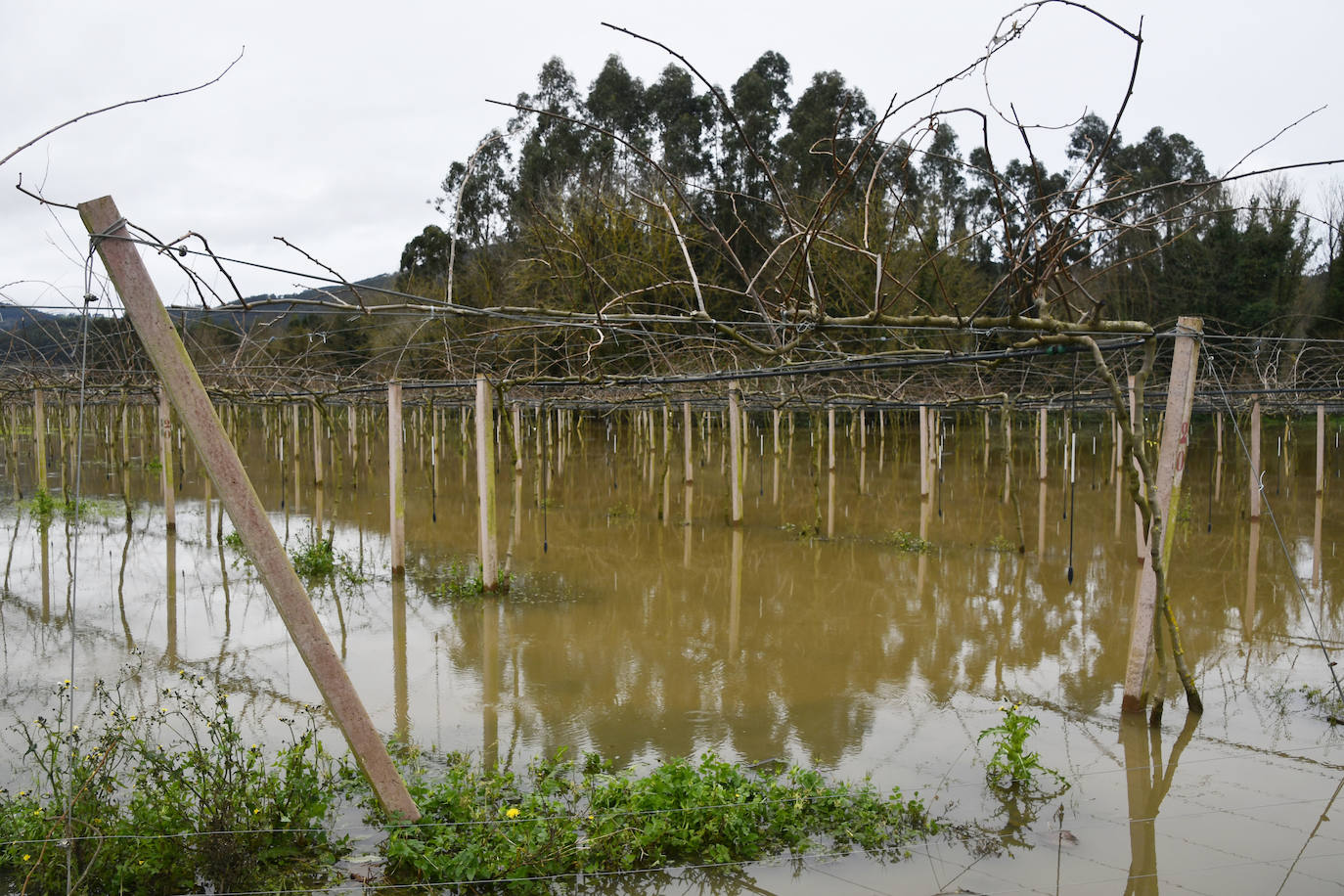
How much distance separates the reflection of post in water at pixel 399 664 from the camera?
563 centimetres

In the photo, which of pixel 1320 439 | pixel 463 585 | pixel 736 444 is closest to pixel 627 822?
pixel 463 585

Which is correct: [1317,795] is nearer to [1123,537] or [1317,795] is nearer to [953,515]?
[1123,537]

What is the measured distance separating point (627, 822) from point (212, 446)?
227 centimetres

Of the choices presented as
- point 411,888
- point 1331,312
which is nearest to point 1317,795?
point 411,888

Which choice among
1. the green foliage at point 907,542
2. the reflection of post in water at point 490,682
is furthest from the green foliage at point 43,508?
the green foliage at point 907,542

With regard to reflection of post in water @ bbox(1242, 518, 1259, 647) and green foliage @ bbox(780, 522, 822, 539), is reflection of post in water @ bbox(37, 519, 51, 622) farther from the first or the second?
reflection of post in water @ bbox(1242, 518, 1259, 647)

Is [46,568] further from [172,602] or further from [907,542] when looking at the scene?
[907,542]

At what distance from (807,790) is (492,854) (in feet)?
5.04

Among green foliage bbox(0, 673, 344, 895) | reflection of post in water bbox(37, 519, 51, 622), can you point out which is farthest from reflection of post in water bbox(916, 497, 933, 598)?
reflection of post in water bbox(37, 519, 51, 622)

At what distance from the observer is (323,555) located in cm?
1012

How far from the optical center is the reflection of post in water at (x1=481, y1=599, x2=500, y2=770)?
5170 millimetres

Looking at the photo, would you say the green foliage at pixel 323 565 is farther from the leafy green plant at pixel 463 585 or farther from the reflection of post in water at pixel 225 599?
the leafy green plant at pixel 463 585

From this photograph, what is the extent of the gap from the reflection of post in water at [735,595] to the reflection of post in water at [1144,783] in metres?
2.93

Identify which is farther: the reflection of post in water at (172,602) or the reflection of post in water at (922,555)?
the reflection of post in water at (922,555)
